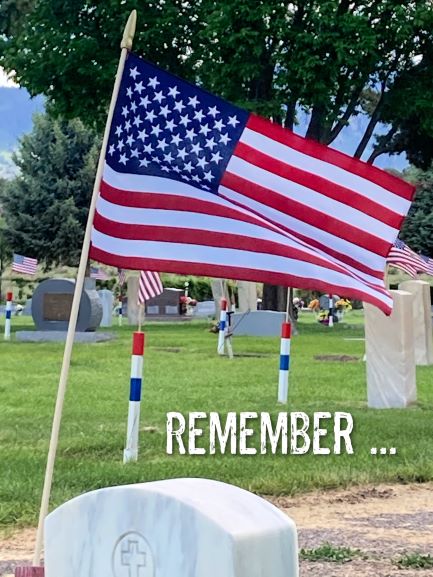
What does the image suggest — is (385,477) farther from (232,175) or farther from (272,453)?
(232,175)

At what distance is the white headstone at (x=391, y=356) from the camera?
485 inches

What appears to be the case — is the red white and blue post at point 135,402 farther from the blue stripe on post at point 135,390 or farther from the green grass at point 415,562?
the green grass at point 415,562

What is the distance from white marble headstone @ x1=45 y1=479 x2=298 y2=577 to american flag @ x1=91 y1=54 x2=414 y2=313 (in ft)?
12.2

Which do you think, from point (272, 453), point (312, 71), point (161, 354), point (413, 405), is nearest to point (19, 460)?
point (272, 453)

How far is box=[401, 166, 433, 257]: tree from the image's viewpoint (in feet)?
197

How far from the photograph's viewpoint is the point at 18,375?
16.0 meters

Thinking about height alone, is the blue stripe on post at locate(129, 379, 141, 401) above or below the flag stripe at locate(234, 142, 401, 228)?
below

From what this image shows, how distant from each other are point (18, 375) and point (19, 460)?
754cm

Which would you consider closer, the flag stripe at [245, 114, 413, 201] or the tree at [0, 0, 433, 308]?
the flag stripe at [245, 114, 413, 201]

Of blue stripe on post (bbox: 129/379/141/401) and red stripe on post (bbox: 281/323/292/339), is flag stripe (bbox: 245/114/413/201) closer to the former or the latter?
blue stripe on post (bbox: 129/379/141/401)

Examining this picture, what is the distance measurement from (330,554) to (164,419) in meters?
5.58

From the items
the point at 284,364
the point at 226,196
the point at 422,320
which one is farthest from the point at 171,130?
the point at 422,320

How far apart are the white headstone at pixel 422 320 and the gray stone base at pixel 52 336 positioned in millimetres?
8681

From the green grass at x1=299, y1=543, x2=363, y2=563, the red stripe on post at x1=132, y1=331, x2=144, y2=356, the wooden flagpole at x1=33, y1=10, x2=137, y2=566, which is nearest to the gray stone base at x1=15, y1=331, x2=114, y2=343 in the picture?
the red stripe on post at x1=132, y1=331, x2=144, y2=356
